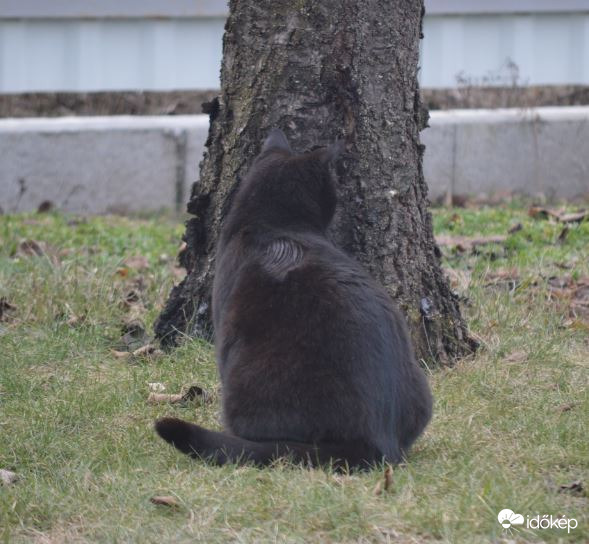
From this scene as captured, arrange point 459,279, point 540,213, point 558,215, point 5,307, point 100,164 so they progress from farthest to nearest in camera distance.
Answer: point 100,164, point 540,213, point 558,215, point 459,279, point 5,307

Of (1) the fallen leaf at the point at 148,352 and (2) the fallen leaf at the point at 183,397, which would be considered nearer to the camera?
(2) the fallen leaf at the point at 183,397

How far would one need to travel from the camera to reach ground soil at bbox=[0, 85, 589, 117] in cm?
837

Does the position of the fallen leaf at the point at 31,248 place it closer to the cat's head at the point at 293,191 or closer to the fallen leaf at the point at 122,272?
the fallen leaf at the point at 122,272

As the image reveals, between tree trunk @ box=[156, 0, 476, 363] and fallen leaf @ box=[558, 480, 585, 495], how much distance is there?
4.51ft

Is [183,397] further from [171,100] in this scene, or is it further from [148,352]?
[171,100]

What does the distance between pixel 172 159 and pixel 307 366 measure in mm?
5061

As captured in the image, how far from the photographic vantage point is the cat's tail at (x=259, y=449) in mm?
2936

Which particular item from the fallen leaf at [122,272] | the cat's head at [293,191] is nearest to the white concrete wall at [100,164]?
the fallen leaf at [122,272]

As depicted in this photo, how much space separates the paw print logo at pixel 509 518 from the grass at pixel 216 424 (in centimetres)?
2

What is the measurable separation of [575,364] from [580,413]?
68 cm

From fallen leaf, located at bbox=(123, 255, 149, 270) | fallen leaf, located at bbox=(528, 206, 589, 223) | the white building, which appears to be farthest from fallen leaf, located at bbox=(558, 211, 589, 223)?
fallen leaf, located at bbox=(123, 255, 149, 270)

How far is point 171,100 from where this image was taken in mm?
8531

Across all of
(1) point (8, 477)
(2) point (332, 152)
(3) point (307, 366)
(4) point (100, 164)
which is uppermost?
(2) point (332, 152)

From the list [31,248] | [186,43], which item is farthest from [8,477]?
[186,43]
